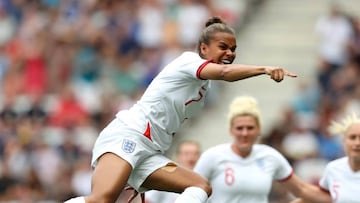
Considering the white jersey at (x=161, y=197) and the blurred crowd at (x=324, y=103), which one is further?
the blurred crowd at (x=324, y=103)

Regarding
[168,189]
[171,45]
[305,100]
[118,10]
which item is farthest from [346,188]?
[118,10]

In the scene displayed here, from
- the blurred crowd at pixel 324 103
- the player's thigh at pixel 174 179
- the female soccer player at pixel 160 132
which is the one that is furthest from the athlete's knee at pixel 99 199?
the blurred crowd at pixel 324 103

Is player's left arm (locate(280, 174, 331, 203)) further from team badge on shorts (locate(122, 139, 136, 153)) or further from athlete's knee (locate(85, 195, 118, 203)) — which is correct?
athlete's knee (locate(85, 195, 118, 203))

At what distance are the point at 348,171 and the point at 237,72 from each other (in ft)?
7.74

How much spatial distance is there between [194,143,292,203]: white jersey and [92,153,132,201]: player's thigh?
1.82 metres

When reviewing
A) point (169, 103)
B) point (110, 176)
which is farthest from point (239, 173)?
point (110, 176)

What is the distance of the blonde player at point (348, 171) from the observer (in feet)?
37.4

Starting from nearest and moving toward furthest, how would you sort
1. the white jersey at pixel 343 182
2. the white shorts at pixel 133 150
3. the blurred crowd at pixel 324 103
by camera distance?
the white shorts at pixel 133 150, the white jersey at pixel 343 182, the blurred crowd at pixel 324 103

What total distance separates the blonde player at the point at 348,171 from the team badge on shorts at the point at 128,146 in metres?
2.11

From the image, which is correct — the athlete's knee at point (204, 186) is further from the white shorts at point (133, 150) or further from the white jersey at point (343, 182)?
the white jersey at point (343, 182)

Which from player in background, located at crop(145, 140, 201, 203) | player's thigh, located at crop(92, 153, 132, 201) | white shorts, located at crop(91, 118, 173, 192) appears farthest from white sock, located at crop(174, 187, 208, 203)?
player in background, located at crop(145, 140, 201, 203)

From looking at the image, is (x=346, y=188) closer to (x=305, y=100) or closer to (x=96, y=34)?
(x=305, y=100)

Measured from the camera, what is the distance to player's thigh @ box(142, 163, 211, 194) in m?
10.4

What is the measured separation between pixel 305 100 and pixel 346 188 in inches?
246
